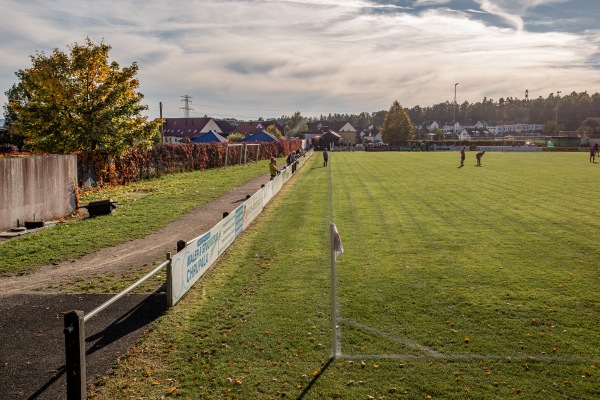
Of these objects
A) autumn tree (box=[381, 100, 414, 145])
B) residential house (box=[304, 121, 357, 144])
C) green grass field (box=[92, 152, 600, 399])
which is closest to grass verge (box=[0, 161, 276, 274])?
green grass field (box=[92, 152, 600, 399])

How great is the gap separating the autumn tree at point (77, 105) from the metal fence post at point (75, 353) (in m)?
25.5

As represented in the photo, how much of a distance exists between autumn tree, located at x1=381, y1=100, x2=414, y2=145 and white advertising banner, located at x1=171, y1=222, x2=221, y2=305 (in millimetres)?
103275

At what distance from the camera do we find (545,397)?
644 centimetres

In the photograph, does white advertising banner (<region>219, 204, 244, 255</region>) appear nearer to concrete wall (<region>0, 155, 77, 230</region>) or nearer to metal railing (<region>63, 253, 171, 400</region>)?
metal railing (<region>63, 253, 171, 400</region>)

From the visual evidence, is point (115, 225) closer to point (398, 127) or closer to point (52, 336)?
point (52, 336)

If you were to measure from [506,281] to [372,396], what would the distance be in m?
6.20

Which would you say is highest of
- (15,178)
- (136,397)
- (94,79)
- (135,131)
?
(94,79)

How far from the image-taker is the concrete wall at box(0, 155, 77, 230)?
1694 cm

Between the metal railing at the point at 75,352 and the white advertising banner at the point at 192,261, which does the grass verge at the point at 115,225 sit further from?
the metal railing at the point at 75,352

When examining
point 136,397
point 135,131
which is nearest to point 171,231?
point 136,397

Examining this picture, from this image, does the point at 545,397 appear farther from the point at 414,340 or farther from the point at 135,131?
the point at 135,131

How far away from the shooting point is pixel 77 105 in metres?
29.0

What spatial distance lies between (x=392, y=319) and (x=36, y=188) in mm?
15731

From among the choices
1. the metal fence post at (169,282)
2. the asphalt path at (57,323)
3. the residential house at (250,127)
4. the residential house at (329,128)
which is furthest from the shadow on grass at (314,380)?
the residential house at (329,128)
